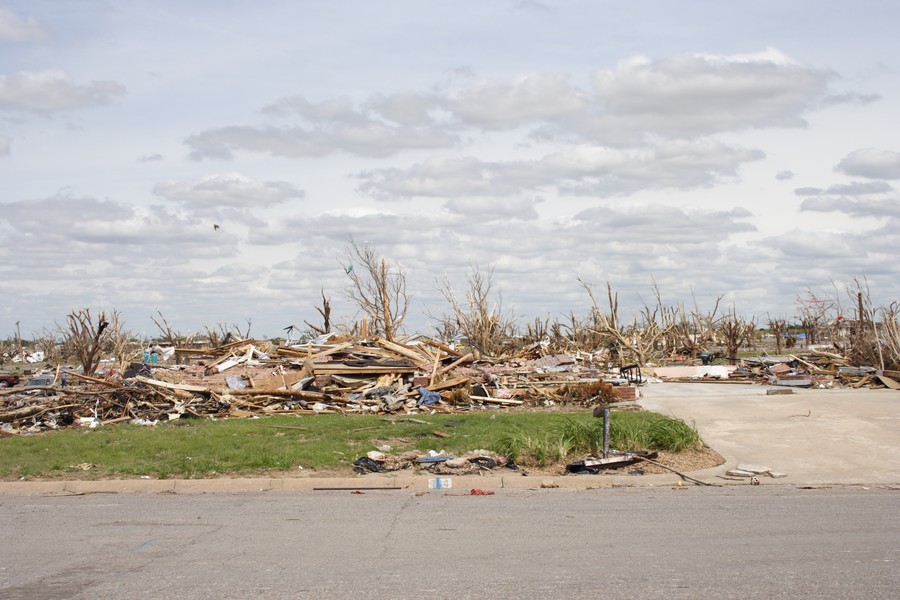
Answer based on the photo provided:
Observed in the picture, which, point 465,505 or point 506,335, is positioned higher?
point 506,335

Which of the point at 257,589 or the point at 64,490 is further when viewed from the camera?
the point at 64,490

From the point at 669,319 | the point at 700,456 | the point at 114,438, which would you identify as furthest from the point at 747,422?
the point at 669,319

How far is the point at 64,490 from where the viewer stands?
1124 centimetres

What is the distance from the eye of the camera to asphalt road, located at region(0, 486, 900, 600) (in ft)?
20.6

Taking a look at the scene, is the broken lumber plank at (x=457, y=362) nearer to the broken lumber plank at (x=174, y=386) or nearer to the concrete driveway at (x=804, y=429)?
the concrete driveway at (x=804, y=429)

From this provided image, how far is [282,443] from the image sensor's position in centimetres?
1362

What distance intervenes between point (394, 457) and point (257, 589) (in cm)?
644

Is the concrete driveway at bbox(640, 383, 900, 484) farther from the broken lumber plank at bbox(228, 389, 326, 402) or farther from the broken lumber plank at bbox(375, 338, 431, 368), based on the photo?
the broken lumber plank at bbox(228, 389, 326, 402)

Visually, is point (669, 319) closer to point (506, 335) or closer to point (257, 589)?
point (506, 335)

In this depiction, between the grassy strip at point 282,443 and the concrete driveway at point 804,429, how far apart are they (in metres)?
1.13

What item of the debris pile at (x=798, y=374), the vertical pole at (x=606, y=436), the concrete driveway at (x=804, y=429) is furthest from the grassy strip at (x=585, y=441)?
the debris pile at (x=798, y=374)

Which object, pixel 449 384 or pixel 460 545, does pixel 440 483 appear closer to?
pixel 460 545

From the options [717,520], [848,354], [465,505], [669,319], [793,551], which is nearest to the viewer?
[793,551]

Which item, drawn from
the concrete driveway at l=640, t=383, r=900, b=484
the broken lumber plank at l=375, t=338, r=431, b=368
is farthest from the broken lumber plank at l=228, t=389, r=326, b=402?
the concrete driveway at l=640, t=383, r=900, b=484
